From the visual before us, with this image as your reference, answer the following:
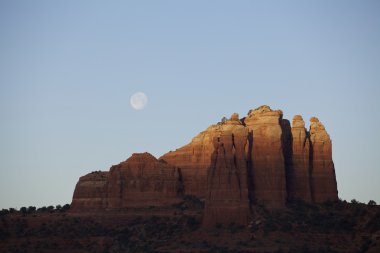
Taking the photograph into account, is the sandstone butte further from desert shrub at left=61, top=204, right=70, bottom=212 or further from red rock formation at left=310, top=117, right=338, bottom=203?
desert shrub at left=61, top=204, right=70, bottom=212

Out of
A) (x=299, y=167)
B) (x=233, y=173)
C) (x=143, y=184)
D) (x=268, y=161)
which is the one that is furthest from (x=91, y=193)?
(x=299, y=167)

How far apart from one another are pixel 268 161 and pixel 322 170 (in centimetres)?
969

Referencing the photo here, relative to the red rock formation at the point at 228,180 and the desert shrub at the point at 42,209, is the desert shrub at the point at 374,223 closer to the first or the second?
the red rock formation at the point at 228,180

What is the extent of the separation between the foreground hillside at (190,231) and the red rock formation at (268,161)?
2474mm

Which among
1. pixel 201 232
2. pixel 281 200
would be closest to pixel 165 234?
pixel 201 232

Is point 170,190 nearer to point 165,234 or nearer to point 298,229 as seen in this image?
point 165,234

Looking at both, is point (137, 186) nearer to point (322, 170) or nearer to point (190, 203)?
point (190, 203)

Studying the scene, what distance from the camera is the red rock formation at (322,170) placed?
526 feet

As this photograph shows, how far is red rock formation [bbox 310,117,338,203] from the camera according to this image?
160 m

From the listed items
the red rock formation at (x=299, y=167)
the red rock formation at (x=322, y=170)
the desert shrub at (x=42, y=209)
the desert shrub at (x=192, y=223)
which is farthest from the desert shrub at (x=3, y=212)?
the red rock formation at (x=322, y=170)

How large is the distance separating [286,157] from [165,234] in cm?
2034

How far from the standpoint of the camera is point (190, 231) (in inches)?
6097

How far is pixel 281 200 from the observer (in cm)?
15512

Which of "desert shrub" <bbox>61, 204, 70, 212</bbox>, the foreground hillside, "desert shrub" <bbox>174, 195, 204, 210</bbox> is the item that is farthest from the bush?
"desert shrub" <bbox>61, 204, 70, 212</bbox>
